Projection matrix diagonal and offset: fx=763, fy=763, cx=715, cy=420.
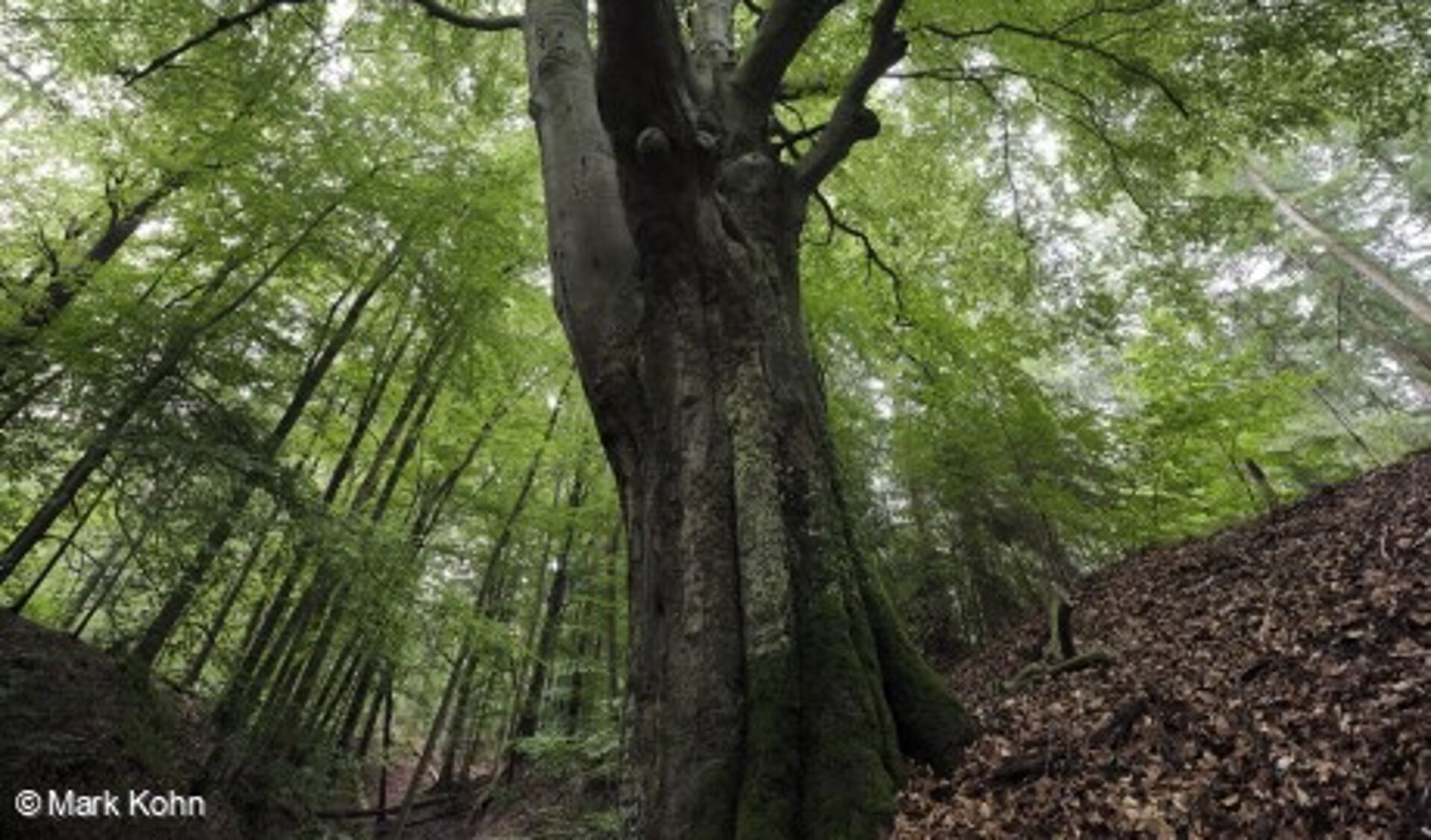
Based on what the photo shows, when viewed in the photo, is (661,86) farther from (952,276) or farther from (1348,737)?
(952,276)

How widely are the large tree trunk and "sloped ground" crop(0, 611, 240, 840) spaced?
18.1 ft

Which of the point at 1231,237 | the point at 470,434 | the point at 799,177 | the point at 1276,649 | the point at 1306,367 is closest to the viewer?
the point at 1276,649

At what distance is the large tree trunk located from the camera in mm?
2670

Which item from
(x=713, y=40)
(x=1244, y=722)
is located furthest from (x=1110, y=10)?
(x=1244, y=722)

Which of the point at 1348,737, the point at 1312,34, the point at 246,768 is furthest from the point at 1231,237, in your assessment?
the point at 246,768

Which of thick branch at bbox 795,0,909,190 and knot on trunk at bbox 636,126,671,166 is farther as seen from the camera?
thick branch at bbox 795,0,909,190

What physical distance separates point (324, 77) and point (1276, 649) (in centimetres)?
881

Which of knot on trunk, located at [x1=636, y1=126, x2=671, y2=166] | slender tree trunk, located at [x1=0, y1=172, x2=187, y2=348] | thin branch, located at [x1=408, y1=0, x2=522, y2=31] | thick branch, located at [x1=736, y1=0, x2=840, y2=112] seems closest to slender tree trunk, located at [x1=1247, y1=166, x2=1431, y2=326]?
thick branch, located at [x1=736, y1=0, x2=840, y2=112]

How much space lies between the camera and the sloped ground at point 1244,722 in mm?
2162

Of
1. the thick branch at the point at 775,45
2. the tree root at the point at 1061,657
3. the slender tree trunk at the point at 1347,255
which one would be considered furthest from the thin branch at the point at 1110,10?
the slender tree trunk at the point at 1347,255

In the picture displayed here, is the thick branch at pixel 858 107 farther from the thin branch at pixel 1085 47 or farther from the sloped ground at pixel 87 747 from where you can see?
the sloped ground at pixel 87 747

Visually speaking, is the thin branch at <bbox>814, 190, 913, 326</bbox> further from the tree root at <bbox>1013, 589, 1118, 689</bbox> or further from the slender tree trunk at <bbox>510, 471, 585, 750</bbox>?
the slender tree trunk at <bbox>510, 471, 585, 750</bbox>

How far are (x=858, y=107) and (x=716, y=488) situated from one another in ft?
7.99

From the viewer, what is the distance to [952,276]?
27.6 ft
